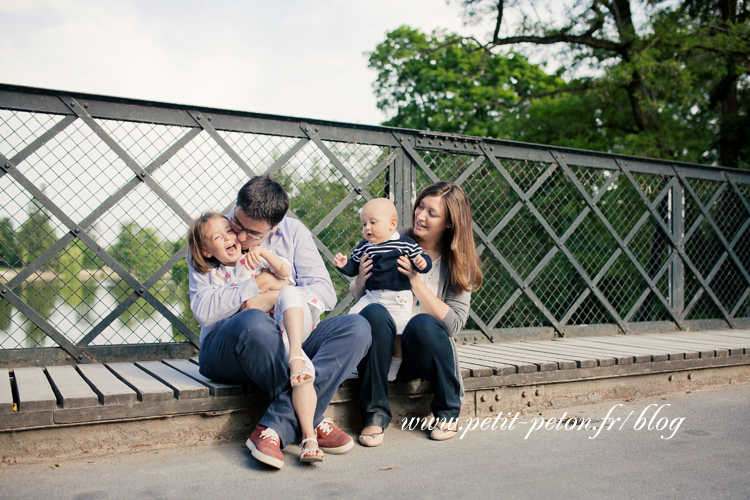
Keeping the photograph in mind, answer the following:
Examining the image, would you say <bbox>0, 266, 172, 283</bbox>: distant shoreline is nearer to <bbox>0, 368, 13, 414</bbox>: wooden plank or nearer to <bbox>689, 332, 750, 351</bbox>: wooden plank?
<bbox>0, 368, 13, 414</bbox>: wooden plank

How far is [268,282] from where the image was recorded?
2406mm

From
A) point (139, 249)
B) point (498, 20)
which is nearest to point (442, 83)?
point (498, 20)

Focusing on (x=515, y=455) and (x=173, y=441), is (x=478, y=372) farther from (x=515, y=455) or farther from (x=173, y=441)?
(x=173, y=441)

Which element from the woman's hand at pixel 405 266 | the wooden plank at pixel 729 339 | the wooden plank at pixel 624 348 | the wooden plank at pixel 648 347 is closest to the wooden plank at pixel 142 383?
the woman's hand at pixel 405 266

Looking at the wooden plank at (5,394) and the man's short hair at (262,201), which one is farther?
the man's short hair at (262,201)

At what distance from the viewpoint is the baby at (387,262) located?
8.43 feet

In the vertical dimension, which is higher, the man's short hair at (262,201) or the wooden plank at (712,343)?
the man's short hair at (262,201)

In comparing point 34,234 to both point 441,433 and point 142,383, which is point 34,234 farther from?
point 441,433

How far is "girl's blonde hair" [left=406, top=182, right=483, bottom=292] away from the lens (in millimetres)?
2732

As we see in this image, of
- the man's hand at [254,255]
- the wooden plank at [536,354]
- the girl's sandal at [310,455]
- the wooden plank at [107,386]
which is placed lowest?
the wooden plank at [536,354]

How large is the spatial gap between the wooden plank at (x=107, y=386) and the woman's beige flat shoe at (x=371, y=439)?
2.98 ft

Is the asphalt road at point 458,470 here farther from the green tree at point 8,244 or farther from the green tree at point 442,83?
the green tree at point 442,83

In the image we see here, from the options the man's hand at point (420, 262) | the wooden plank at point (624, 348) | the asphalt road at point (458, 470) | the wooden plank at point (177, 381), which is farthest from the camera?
the wooden plank at point (624, 348)

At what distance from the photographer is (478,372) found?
2.89m
